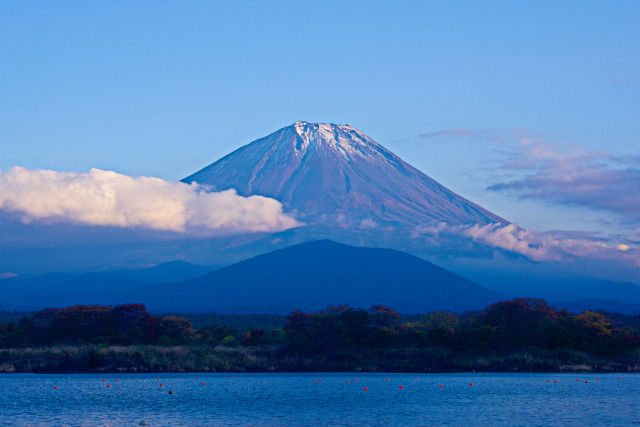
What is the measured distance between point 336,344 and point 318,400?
21.5m

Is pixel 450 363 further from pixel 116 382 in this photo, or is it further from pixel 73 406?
pixel 73 406

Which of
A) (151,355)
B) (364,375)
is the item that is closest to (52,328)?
(151,355)

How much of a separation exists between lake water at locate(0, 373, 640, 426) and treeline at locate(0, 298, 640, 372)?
325 cm

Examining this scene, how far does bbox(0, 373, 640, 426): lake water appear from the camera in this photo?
39.4 meters

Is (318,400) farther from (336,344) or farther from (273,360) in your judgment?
(336,344)

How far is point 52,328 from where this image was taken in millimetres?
74875

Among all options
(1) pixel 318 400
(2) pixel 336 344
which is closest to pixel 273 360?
(2) pixel 336 344

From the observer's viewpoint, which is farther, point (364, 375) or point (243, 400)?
point (364, 375)

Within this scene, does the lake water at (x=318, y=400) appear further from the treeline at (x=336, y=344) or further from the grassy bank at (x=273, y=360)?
the treeline at (x=336, y=344)

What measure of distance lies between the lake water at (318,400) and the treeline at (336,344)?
Answer: 3.25 metres

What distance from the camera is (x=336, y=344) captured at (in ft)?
225

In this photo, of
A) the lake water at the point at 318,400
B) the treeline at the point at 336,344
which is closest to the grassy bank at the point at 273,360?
the treeline at the point at 336,344

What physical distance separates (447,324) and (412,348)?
14631 millimetres

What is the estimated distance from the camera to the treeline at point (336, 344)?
64.6 m
